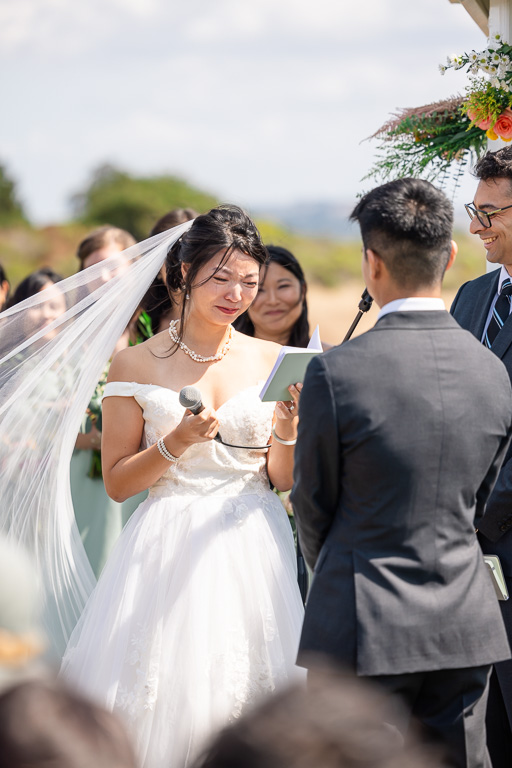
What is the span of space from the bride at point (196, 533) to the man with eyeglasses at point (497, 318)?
2.47ft

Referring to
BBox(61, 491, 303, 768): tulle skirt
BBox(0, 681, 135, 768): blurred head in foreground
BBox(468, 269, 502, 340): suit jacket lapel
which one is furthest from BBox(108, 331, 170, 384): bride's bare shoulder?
BBox(0, 681, 135, 768): blurred head in foreground

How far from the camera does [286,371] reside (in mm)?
2879

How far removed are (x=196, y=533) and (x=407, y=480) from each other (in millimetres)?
1213

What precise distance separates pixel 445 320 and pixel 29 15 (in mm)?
81155

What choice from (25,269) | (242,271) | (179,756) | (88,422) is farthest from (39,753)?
(25,269)

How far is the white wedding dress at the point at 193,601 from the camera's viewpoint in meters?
2.97

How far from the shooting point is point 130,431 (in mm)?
3283

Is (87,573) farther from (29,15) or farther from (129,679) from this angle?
(29,15)

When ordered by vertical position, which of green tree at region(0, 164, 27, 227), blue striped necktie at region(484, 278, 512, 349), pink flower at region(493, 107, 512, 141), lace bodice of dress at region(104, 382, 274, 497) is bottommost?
lace bodice of dress at region(104, 382, 274, 497)

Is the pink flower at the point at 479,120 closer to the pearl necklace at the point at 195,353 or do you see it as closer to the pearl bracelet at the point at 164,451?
the pearl necklace at the point at 195,353

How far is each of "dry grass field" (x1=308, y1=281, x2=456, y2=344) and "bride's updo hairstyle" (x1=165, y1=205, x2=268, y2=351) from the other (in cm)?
2391

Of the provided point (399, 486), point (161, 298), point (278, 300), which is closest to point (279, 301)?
point (278, 300)

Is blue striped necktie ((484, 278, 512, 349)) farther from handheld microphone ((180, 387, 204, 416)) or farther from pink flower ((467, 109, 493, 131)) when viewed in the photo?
handheld microphone ((180, 387, 204, 416))

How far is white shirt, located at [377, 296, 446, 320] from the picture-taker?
2.31m
